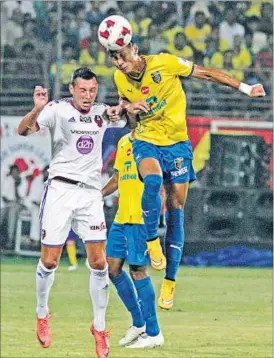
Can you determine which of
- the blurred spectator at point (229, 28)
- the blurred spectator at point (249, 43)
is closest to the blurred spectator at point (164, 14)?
the blurred spectator at point (229, 28)

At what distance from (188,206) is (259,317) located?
5.35 metres

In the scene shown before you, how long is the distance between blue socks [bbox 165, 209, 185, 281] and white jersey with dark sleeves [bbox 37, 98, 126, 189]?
91cm

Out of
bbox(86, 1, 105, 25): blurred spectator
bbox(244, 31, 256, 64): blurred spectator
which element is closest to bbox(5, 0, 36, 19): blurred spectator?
bbox(86, 1, 105, 25): blurred spectator

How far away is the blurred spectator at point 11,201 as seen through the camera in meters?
25.6

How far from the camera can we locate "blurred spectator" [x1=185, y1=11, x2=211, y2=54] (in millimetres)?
25922

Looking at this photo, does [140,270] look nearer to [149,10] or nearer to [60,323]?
[60,323]

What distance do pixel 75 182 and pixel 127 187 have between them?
10.5 ft

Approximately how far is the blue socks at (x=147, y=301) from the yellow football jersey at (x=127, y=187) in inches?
28.1

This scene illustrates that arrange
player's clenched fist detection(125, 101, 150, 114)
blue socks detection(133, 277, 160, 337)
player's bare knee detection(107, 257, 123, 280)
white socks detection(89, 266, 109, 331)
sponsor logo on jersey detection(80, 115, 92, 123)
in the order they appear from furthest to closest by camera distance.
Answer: player's bare knee detection(107, 257, 123, 280) → blue socks detection(133, 277, 160, 337) → white socks detection(89, 266, 109, 331) → sponsor logo on jersey detection(80, 115, 92, 123) → player's clenched fist detection(125, 101, 150, 114)

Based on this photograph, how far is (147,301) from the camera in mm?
14828

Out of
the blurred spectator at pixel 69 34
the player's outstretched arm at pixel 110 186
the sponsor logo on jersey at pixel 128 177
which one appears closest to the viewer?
the player's outstretched arm at pixel 110 186

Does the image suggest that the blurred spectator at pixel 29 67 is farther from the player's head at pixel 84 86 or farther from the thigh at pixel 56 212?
the player's head at pixel 84 86

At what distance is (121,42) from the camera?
10.2 m

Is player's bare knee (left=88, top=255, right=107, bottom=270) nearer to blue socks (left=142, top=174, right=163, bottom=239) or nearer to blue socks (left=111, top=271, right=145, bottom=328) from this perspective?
blue socks (left=142, top=174, right=163, bottom=239)
